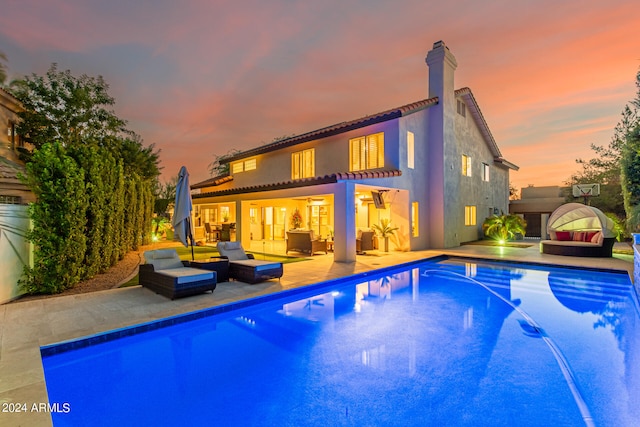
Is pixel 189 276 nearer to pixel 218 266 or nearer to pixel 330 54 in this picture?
pixel 218 266

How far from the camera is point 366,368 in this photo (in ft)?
14.2

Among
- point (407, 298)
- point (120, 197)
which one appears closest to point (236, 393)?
point (407, 298)

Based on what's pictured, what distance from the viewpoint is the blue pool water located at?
332cm

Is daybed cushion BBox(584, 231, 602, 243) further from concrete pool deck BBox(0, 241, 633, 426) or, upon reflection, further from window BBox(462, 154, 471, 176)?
window BBox(462, 154, 471, 176)

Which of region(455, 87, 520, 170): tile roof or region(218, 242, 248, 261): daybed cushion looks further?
region(455, 87, 520, 170): tile roof

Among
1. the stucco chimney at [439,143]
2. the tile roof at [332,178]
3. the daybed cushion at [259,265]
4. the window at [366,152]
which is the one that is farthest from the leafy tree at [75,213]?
the stucco chimney at [439,143]

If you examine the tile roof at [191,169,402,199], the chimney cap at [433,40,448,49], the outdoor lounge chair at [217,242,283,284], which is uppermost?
the chimney cap at [433,40,448,49]

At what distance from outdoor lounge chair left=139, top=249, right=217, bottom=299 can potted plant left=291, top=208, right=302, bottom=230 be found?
12.9 meters

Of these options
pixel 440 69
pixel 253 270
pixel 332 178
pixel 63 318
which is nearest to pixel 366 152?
pixel 332 178

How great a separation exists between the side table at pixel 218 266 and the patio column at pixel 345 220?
4.99 meters

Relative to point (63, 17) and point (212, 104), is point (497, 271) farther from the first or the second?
point (63, 17)

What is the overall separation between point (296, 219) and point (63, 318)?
16093 millimetres

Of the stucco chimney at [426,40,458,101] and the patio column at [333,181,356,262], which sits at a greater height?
the stucco chimney at [426,40,458,101]

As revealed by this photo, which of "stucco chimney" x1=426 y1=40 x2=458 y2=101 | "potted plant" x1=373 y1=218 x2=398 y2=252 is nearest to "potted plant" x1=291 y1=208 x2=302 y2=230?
"potted plant" x1=373 y1=218 x2=398 y2=252
